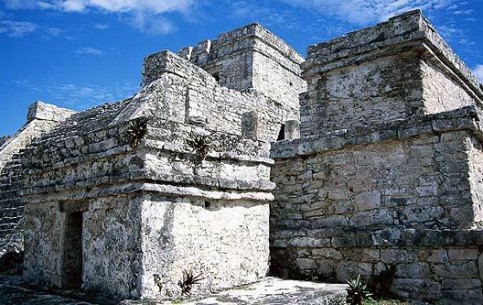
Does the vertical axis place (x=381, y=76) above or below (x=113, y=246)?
above

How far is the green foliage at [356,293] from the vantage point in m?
5.24

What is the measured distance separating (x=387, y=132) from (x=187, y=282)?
352 centimetres

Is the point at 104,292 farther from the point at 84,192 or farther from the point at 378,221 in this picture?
the point at 378,221

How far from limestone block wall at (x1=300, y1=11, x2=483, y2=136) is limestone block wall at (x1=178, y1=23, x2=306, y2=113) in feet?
18.2

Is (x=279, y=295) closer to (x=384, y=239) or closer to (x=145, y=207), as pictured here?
(x=384, y=239)

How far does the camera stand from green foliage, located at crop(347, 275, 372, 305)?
524 cm

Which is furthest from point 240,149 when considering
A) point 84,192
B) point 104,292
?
point 104,292

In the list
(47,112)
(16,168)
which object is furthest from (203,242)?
(47,112)

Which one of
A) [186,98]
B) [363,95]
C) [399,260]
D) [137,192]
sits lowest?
[399,260]

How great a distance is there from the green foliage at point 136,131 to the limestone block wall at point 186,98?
14.7 feet

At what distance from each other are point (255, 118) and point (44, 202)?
5469 mm

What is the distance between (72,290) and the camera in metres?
5.32

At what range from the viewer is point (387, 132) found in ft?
19.7

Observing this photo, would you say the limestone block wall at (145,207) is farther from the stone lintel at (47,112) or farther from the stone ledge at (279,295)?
the stone lintel at (47,112)
